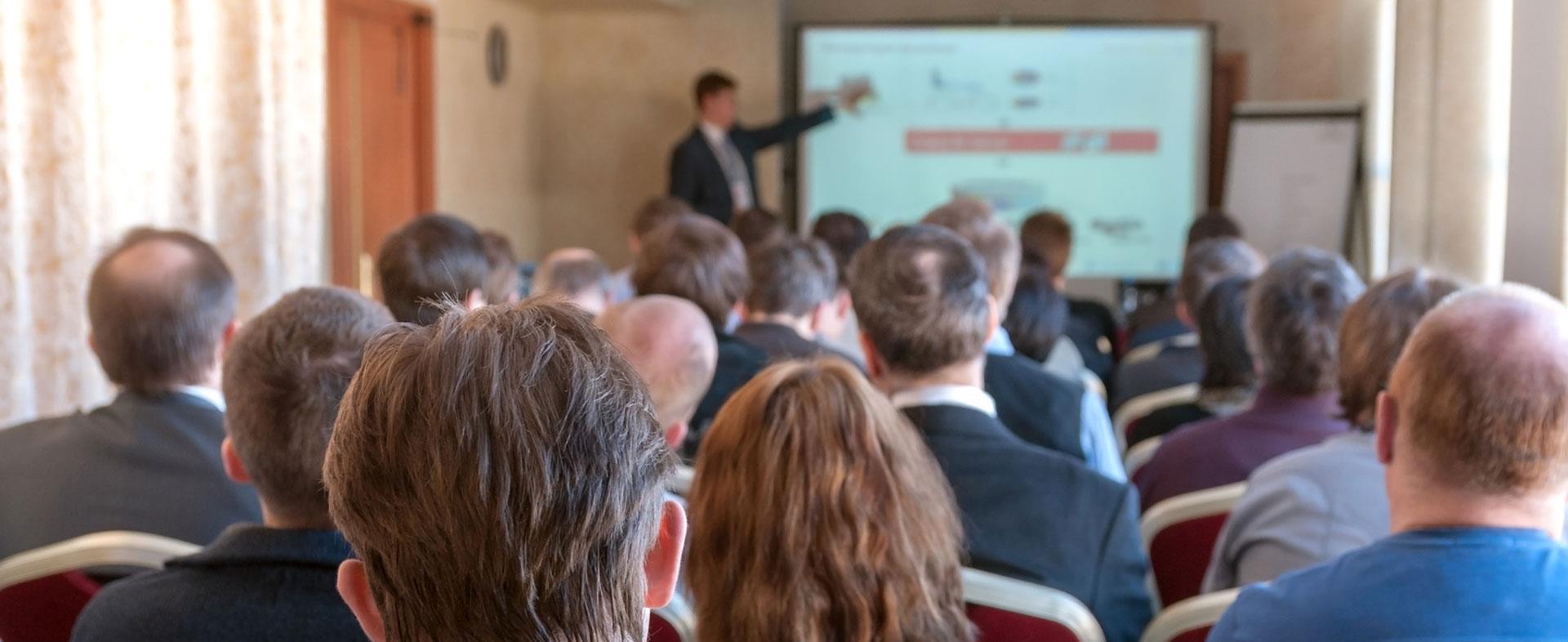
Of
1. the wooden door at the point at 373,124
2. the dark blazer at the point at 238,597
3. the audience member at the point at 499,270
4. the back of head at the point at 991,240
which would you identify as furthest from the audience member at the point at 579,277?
the dark blazer at the point at 238,597

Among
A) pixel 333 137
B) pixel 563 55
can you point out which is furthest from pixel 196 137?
pixel 563 55

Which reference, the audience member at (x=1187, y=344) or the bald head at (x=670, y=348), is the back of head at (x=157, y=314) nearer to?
the bald head at (x=670, y=348)

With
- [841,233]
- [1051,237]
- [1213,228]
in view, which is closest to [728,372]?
[841,233]

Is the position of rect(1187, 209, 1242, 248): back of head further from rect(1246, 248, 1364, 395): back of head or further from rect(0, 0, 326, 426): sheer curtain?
rect(0, 0, 326, 426): sheer curtain

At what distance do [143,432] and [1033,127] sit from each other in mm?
7533

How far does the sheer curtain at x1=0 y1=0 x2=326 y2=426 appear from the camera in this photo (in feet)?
12.4

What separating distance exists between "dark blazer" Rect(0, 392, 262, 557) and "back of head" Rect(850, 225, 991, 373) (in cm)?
109

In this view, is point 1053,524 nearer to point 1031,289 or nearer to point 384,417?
point 384,417

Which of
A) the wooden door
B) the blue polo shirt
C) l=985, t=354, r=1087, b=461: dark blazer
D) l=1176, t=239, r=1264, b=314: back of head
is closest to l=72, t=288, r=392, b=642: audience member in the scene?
the blue polo shirt

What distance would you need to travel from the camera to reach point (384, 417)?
0.82 meters

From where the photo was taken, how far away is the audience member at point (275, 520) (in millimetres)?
1460

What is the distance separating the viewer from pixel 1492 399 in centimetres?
163

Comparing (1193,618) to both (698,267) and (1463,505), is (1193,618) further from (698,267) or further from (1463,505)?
(698,267)

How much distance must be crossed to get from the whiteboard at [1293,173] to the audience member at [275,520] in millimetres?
7762
